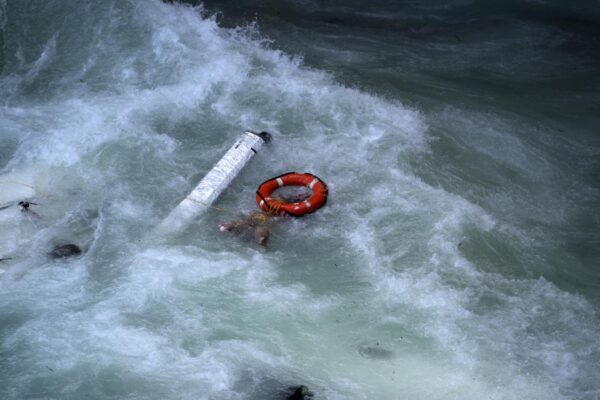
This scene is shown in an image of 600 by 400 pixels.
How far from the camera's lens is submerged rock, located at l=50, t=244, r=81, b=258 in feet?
25.0

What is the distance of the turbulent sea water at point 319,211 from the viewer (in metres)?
6.64

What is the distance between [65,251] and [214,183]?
6.67 feet

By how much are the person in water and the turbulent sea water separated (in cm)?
17

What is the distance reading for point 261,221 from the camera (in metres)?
8.09

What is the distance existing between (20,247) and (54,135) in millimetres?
2205

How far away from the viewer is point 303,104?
992cm

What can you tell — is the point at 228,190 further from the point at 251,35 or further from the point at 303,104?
the point at 251,35

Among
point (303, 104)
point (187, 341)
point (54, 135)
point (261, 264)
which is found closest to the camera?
point (187, 341)

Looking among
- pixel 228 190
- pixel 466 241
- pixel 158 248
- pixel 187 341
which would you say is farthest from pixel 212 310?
pixel 466 241

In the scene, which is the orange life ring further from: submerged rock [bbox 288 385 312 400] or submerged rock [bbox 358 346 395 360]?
submerged rock [bbox 288 385 312 400]

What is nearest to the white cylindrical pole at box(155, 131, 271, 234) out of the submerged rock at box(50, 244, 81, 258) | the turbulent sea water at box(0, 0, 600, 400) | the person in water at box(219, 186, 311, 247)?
the turbulent sea water at box(0, 0, 600, 400)

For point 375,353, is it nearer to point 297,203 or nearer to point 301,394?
point 301,394

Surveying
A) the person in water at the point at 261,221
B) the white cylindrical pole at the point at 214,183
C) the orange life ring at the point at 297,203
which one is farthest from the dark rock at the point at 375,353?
the white cylindrical pole at the point at 214,183

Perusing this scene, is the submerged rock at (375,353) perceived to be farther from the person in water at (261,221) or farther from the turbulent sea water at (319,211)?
the person in water at (261,221)
